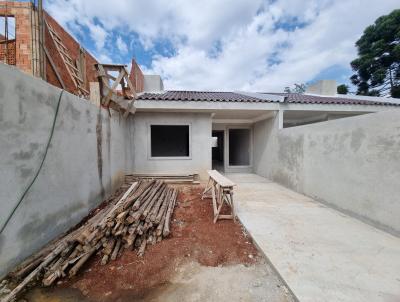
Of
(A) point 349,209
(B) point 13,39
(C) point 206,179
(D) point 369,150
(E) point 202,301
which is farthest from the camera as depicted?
(C) point 206,179

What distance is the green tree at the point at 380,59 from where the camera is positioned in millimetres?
16422

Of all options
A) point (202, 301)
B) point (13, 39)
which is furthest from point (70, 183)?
point (13, 39)

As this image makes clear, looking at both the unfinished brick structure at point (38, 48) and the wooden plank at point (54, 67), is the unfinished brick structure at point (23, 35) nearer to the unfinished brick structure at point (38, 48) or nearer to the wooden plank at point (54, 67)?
the unfinished brick structure at point (38, 48)

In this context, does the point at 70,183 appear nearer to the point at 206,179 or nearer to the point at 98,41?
the point at 206,179

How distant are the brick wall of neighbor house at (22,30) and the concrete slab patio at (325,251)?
6.72 metres

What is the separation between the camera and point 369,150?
3.31 meters

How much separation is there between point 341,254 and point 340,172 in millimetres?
2175

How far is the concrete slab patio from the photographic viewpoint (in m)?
1.86

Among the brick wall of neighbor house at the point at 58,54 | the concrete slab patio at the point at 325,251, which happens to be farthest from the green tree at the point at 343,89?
the brick wall of neighbor house at the point at 58,54

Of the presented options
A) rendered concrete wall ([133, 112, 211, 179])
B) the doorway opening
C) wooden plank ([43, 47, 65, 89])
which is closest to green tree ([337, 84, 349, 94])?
the doorway opening

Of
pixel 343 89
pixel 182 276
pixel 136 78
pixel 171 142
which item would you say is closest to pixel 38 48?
pixel 136 78

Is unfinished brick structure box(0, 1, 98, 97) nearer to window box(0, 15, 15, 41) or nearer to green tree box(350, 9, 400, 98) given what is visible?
window box(0, 15, 15, 41)

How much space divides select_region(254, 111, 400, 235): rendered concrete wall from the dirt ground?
2.47 metres

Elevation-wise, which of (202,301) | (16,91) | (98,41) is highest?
(98,41)
